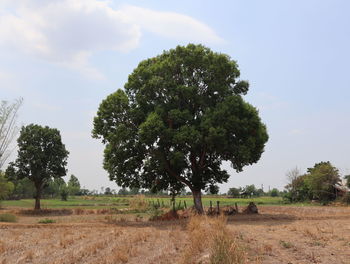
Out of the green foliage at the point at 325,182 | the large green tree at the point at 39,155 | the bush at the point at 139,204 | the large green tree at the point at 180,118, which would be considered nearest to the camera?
the large green tree at the point at 180,118

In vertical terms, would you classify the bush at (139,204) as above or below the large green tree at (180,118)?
below

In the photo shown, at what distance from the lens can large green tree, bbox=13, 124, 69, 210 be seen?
178ft

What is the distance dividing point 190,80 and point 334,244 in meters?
20.7

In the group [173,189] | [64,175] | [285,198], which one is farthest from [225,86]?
[285,198]

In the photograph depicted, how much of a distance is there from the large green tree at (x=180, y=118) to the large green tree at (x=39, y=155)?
27382 millimetres

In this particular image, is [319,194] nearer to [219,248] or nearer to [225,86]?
[225,86]

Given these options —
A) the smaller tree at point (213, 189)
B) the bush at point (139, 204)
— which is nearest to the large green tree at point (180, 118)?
the smaller tree at point (213, 189)

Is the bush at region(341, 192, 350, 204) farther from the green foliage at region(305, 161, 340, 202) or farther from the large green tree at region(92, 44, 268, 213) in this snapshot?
the large green tree at region(92, 44, 268, 213)

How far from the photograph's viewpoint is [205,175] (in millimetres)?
34344

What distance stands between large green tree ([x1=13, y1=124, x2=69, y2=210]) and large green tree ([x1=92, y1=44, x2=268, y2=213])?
27.4 metres

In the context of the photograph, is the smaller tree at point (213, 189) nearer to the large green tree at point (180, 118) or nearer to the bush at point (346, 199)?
the large green tree at point (180, 118)

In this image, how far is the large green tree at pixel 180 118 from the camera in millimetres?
28625

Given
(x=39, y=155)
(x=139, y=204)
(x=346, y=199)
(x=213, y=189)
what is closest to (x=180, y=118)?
(x=213, y=189)

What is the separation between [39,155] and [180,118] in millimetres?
32955
